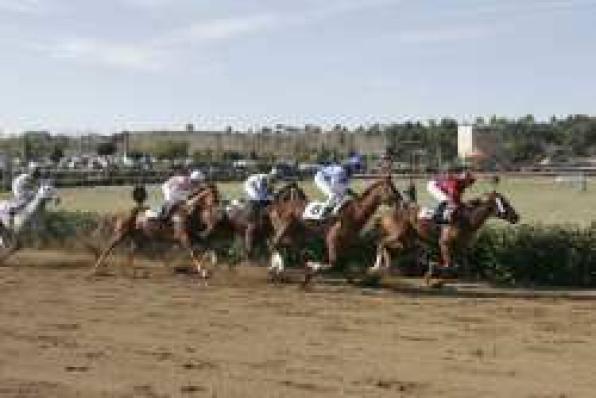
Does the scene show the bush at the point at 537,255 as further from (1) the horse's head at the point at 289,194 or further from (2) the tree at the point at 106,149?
(2) the tree at the point at 106,149

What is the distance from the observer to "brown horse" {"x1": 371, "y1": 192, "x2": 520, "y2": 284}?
19.8 meters

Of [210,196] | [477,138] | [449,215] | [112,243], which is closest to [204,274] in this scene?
[210,196]

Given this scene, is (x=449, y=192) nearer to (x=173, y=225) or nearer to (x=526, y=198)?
(x=173, y=225)

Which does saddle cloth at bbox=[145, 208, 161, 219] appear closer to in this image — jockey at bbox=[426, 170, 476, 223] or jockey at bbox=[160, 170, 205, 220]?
jockey at bbox=[160, 170, 205, 220]

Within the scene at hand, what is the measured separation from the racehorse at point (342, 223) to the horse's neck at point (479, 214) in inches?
48.3

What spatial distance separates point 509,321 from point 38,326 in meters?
5.47

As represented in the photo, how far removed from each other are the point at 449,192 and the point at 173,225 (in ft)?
15.4

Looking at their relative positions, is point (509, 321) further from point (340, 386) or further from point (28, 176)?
point (28, 176)

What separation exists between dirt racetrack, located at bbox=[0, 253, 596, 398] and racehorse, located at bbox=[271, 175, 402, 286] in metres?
0.72

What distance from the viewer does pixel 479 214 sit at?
1991 cm

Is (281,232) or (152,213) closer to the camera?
(281,232)

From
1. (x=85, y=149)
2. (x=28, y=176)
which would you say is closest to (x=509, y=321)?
(x=28, y=176)

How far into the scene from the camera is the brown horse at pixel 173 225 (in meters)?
21.4

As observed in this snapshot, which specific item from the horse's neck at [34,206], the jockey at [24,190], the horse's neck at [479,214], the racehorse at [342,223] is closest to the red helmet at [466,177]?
the horse's neck at [479,214]
